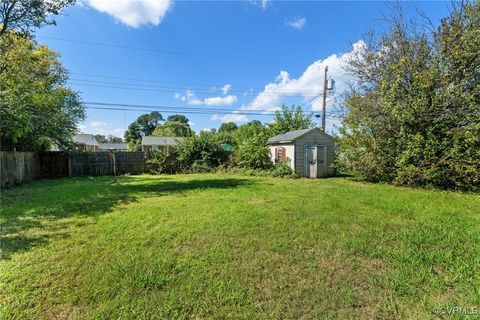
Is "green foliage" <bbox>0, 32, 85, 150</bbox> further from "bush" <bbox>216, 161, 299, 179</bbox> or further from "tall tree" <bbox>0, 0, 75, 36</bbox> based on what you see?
"bush" <bbox>216, 161, 299, 179</bbox>

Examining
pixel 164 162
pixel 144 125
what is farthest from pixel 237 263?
pixel 144 125

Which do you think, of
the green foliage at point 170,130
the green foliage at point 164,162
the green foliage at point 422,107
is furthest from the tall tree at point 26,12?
the green foliage at point 170,130

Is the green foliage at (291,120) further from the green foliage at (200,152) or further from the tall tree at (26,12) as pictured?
the tall tree at (26,12)

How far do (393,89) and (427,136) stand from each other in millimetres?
2073

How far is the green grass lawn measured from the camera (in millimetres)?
2623

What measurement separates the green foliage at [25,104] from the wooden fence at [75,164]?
2.31ft

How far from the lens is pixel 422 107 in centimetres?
902

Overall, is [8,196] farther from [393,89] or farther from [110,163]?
[393,89]

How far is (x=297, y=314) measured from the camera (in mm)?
2564

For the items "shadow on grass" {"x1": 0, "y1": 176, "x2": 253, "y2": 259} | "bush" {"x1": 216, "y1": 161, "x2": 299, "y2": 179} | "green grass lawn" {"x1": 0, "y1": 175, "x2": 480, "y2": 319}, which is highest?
"bush" {"x1": 216, "y1": 161, "x2": 299, "y2": 179}

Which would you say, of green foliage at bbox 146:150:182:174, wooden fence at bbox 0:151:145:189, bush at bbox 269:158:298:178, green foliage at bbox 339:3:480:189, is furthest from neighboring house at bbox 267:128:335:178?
wooden fence at bbox 0:151:145:189

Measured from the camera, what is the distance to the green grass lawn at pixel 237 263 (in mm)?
2623

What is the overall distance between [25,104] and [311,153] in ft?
39.4

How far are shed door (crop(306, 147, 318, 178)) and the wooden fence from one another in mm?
9774
